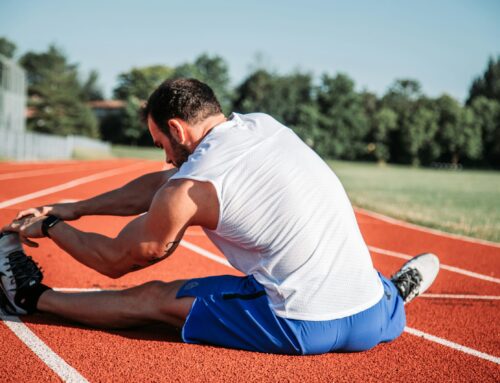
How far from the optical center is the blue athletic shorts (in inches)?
118

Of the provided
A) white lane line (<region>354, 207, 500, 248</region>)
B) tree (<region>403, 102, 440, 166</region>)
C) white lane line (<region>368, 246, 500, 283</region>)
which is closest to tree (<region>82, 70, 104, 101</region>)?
tree (<region>403, 102, 440, 166</region>)

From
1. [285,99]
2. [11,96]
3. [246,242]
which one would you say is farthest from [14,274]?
[285,99]

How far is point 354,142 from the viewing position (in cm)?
7775

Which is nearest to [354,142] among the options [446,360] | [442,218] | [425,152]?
[425,152]

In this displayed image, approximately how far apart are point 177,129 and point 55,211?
118 centimetres

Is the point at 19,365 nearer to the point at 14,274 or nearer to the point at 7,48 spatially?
the point at 14,274

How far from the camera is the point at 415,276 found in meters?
4.08

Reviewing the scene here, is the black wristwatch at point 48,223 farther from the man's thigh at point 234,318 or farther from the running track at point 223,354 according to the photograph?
the man's thigh at point 234,318

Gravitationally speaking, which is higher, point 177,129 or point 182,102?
point 182,102

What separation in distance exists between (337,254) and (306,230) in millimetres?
244

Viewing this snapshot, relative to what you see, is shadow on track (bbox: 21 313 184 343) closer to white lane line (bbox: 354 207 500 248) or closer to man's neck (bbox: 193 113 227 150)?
man's neck (bbox: 193 113 227 150)

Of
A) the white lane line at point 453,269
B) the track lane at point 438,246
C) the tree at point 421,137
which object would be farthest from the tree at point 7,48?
the white lane line at point 453,269

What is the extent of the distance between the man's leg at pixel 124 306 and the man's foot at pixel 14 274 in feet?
0.44

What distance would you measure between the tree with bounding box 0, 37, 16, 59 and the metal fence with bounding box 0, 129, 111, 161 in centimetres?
6577
